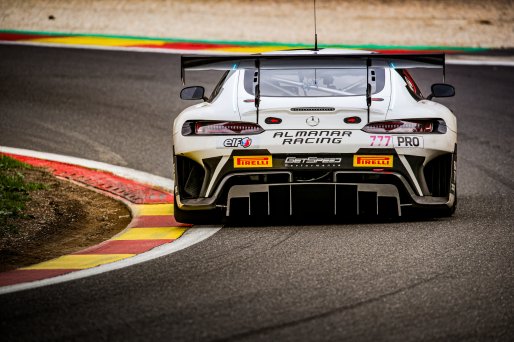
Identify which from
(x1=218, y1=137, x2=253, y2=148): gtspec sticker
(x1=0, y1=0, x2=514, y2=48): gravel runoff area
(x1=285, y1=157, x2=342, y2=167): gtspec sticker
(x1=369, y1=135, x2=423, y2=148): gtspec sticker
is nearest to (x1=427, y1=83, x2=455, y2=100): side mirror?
(x1=369, y1=135, x2=423, y2=148): gtspec sticker

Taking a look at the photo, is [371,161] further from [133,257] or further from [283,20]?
[283,20]

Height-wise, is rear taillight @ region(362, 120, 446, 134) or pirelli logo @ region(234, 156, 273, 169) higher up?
rear taillight @ region(362, 120, 446, 134)

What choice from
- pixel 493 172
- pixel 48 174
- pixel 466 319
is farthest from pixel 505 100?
pixel 466 319

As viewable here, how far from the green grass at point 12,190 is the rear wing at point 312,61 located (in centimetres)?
190

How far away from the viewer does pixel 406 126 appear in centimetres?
786

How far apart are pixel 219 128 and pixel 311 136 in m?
0.70

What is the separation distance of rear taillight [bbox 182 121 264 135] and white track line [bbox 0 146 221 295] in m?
0.74

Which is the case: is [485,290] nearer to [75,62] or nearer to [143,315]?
[143,315]

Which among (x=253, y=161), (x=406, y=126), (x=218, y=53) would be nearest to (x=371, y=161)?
(x=406, y=126)

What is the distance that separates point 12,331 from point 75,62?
13.9 meters

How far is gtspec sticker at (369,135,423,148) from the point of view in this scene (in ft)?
25.4

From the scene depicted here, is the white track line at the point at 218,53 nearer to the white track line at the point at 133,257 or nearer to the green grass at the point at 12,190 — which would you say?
the white track line at the point at 133,257

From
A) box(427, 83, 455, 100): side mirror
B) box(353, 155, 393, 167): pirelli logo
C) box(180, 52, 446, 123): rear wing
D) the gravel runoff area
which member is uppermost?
the gravel runoff area

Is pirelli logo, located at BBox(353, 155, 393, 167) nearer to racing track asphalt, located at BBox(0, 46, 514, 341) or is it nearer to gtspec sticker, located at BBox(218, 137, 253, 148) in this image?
racing track asphalt, located at BBox(0, 46, 514, 341)
